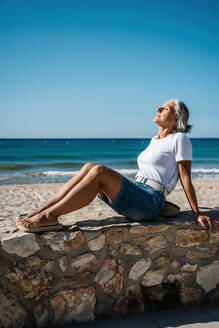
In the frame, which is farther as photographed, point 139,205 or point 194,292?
point 194,292

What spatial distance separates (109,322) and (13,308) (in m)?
0.76

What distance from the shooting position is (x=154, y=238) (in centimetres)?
252

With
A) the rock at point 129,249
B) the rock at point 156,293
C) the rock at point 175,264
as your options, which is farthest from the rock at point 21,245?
the rock at point 175,264

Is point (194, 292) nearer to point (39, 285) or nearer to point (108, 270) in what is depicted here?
point (108, 270)

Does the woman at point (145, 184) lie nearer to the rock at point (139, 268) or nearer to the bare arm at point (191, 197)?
the bare arm at point (191, 197)

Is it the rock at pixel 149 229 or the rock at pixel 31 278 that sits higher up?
the rock at pixel 149 229

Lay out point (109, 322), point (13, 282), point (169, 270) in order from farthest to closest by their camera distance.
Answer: point (169, 270)
point (109, 322)
point (13, 282)

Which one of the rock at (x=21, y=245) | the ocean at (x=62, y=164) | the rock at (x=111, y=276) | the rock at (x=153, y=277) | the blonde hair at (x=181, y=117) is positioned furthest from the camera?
A: the ocean at (x=62, y=164)

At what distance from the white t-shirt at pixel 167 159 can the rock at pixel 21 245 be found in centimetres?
115

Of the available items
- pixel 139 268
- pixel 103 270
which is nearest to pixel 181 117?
pixel 139 268

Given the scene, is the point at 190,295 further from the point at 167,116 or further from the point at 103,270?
the point at 167,116

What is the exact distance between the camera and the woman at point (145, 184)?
2.36 m

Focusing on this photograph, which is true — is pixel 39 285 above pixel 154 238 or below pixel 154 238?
below

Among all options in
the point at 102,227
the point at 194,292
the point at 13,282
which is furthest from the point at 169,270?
the point at 13,282
